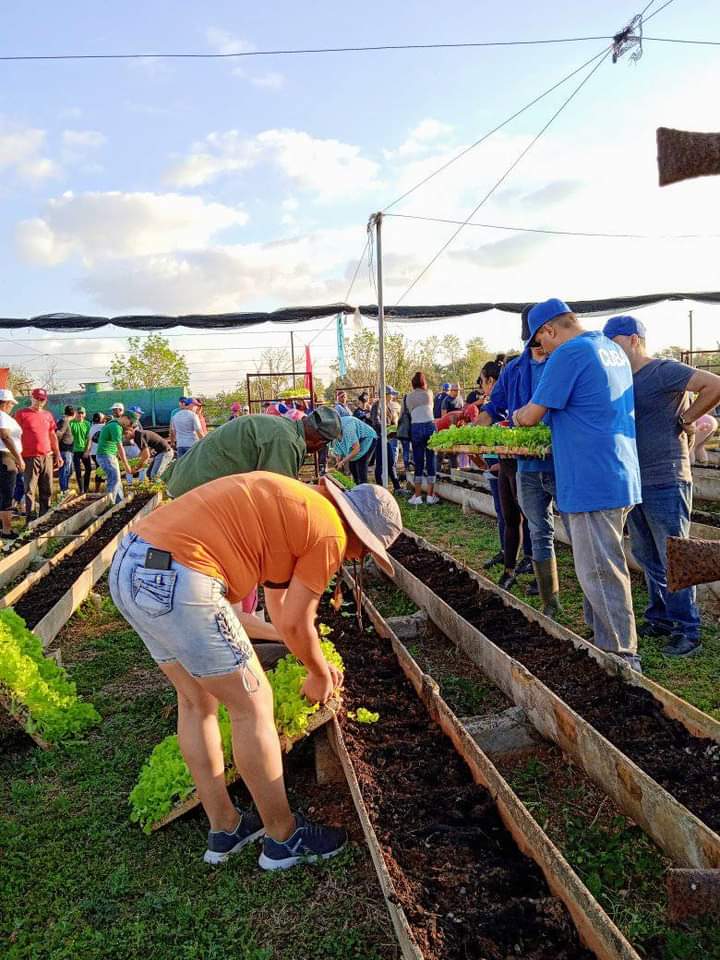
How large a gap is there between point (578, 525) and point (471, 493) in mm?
6196

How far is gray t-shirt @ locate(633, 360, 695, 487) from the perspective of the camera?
4.32 metres

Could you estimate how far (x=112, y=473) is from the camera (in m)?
12.2

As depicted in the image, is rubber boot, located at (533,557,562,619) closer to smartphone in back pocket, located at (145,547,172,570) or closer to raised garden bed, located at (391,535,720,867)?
raised garden bed, located at (391,535,720,867)

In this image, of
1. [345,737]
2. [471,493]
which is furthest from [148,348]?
[345,737]

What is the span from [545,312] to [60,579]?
528 cm

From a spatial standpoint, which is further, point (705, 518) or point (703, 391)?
point (705, 518)

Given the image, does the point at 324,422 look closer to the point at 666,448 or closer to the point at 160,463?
the point at 666,448

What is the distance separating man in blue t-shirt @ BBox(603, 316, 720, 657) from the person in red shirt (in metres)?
8.81

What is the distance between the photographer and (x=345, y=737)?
3197 millimetres

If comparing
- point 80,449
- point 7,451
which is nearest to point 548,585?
point 7,451

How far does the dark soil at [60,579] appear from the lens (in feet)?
19.5

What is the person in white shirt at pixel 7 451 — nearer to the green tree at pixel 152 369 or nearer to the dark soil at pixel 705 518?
the dark soil at pixel 705 518

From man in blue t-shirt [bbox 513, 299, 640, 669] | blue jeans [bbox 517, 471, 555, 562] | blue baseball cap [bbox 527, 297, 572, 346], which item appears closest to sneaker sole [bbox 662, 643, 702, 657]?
man in blue t-shirt [bbox 513, 299, 640, 669]

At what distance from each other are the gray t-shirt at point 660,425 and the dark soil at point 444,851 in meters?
2.02
